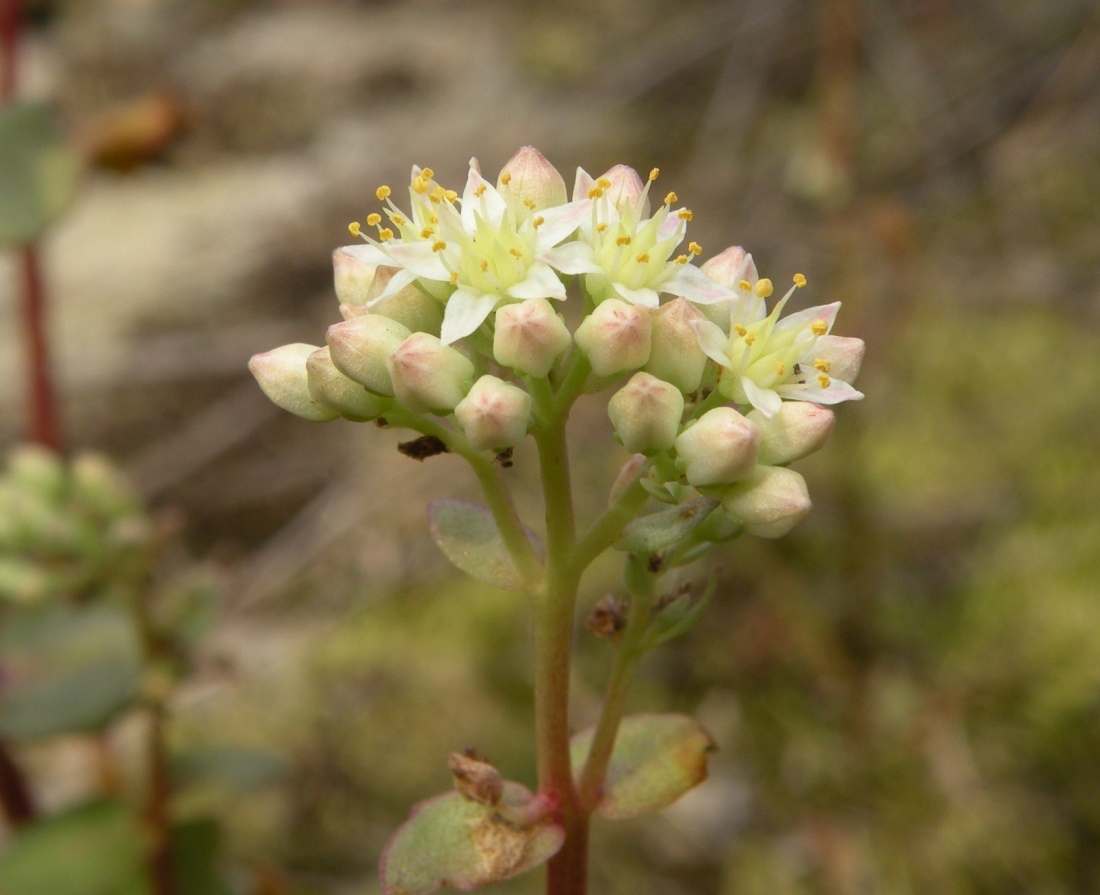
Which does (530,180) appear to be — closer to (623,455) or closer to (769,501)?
(769,501)

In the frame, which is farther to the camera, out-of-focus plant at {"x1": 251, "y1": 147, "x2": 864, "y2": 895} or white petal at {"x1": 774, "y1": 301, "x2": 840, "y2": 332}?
white petal at {"x1": 774, "y1": 301, "x2": 840, "y2": 332}

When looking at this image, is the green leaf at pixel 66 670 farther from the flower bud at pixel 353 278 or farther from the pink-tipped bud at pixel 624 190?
the pink-tipped bud at pixel 624 190

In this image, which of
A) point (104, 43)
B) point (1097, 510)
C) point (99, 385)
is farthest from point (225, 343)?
point (1097, 510)

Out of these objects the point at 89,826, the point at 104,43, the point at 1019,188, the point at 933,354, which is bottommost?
the point at 89,826

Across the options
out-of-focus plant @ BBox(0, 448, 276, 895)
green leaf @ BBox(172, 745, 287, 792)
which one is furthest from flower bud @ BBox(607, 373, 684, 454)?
green leaf @ BBox(172, 745, 287, 792)

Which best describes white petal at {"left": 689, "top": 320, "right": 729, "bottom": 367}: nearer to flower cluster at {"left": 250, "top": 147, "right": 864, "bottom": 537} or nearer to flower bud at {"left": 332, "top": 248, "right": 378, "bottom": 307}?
flower cluster at {"left": 250, "top": 147, "right": 864, "bottom": 537}

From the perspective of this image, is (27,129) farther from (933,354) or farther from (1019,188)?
(1019,188)

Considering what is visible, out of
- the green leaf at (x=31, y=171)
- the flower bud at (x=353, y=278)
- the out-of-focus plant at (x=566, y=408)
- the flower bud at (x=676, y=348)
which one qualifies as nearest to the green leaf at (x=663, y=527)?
the out-of-focus plant at (x=566, y=408)
